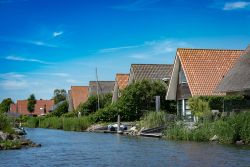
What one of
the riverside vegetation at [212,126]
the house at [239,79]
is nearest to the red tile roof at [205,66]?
the riverside vegetation at [212,126]

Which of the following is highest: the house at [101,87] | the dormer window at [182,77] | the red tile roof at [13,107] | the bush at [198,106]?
the house at [101,87]

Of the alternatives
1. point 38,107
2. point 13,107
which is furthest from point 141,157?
point 13,107

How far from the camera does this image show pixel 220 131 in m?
30.4

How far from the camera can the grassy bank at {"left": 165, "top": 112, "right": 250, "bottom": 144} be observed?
2851 centimetres

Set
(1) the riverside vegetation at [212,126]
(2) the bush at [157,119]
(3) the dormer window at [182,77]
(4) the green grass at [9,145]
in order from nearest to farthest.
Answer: (1) the riverside vegetation at [212,126] → (4) the green grass at [9,145] → (2) the bush at [157,119] → (3) the dormer window at [182,77]

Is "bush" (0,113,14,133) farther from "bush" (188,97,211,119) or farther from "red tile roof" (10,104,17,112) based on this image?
"red tile roof" (10,104,17,112)

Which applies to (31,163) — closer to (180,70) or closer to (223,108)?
(223,108)

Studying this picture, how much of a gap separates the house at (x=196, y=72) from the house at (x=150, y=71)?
10.5 m

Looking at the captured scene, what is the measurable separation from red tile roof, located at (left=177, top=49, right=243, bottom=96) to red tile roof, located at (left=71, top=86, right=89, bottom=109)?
4536cm

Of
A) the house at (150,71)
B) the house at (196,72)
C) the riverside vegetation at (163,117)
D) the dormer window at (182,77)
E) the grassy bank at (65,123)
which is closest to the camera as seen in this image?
the riverside vegetation at (163,117)

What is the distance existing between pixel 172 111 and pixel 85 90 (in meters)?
40.2

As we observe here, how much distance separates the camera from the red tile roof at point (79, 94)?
9000cm

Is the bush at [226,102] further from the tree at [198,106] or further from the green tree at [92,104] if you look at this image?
the green tree at [92,104]

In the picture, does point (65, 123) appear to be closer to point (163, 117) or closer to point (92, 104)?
point (92, 104)
